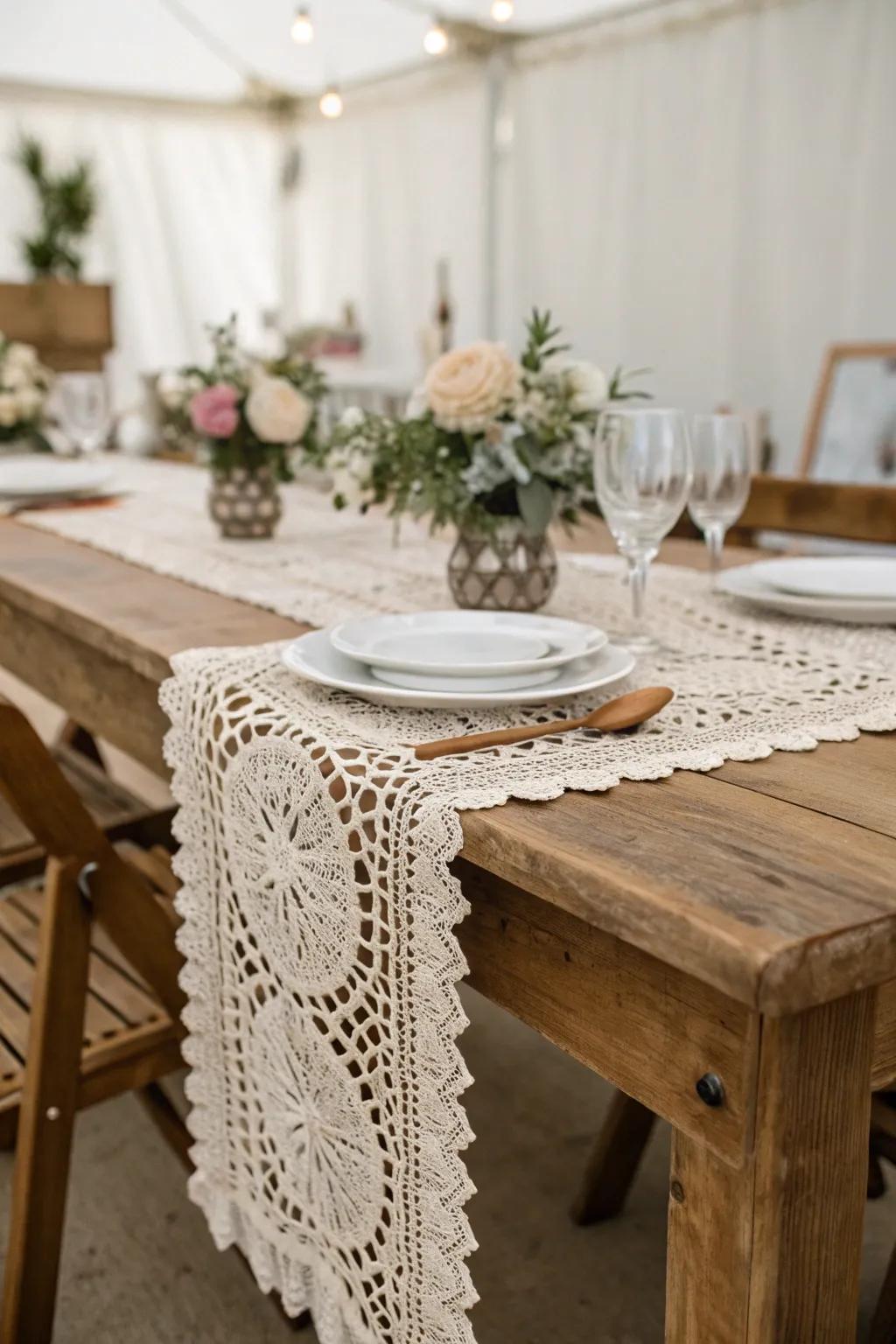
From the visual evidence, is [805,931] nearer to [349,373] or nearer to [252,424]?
[252,424]

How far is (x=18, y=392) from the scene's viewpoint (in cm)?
252

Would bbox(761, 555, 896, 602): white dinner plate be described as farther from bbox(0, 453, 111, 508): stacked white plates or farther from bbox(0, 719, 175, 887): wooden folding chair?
bbox(0, 453, 111, 508): stacked white plates

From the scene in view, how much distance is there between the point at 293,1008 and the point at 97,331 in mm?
3812

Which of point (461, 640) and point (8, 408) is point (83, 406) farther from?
point (461, 640)

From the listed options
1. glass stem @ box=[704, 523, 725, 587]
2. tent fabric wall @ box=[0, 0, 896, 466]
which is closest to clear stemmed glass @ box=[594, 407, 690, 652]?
glass stem @ box=[704, 523, 725, 587]

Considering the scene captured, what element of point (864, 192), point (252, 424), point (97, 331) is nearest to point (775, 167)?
point (864, 192)

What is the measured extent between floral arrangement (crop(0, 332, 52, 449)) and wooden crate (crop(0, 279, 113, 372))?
5.47 ft

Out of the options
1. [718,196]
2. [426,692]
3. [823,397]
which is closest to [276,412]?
[426,692]

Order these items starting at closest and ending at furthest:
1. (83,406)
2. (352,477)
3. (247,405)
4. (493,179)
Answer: (352,477) < (247,405) < (83,406) < (493,179)

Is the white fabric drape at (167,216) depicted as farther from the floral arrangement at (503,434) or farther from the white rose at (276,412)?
the floral arrangement at (503,434)

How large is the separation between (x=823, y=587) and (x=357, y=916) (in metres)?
0.66

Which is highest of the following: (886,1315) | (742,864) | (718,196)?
(718,196)

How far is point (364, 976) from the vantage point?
2.74 feet

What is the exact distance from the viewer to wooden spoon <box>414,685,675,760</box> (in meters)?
0.80
